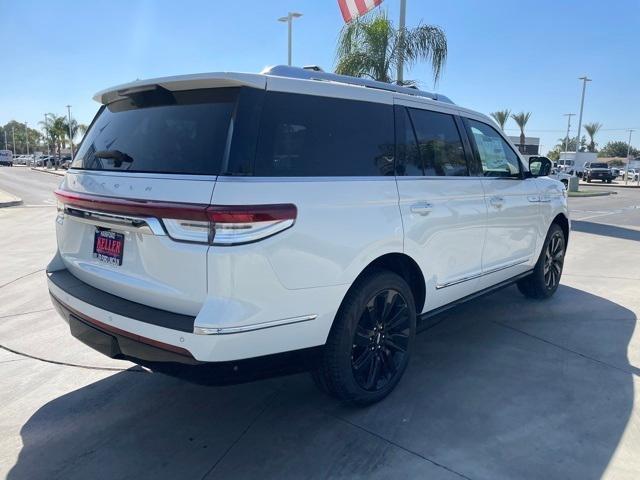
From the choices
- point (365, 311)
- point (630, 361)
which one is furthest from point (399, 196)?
point (630, 361)

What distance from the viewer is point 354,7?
40.7 ft

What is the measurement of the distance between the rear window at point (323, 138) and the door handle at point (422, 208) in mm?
272

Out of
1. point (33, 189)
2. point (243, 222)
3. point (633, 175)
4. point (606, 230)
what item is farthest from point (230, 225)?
point (633, 175)

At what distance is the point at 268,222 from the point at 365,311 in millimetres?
993

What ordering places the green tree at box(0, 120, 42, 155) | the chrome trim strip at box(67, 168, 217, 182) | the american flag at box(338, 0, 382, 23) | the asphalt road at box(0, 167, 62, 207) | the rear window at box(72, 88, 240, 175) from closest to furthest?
1. the chrome trim strip at box(67, 168, 217, 182)
2. the rear window at box(72, 88, 240, 175)
3. the american flag at box(338, 0, 382, 23)
4. the asphalt road at box(0, 167, 62, 207)
5. the green tree at box(0, 120, 42, 155)

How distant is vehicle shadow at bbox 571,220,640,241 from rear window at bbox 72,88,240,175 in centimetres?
995

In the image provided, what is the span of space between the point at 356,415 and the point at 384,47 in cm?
1117

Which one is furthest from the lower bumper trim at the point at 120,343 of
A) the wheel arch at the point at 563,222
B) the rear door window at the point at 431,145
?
the wheel arch at the point at 563,222

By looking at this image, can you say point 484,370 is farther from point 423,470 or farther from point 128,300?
point 128,300

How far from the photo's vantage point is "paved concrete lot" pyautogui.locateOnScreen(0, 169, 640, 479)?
2717mm

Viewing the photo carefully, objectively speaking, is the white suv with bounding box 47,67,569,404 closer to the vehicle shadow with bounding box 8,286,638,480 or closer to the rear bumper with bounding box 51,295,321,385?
the rear bumper with bounding box 51,295,321,385

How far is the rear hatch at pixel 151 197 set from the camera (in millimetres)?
2430

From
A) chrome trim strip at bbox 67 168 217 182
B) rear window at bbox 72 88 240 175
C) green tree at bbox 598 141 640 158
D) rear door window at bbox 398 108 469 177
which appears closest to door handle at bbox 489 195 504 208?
rear door window at bbox 398 108 469 177

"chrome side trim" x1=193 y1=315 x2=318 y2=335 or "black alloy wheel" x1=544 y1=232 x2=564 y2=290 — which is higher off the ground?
"chrome side trim" x1=193 y1=315 x2=318 y2=335
